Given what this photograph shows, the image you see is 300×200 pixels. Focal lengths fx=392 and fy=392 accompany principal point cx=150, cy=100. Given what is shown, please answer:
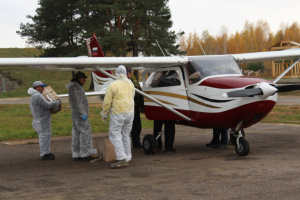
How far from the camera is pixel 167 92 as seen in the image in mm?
9180

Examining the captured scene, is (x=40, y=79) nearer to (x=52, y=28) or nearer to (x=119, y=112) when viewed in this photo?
(x=52, y=28)

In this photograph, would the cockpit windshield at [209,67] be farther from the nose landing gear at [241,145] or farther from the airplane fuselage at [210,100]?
the nose landing gear at [241,145]

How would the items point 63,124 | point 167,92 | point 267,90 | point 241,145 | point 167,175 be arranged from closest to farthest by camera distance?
point 167,175 → point 267,90 → point 241,145 → point 167,92 → point 63,124

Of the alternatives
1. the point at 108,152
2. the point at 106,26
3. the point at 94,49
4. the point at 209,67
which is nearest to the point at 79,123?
the point at 108,152

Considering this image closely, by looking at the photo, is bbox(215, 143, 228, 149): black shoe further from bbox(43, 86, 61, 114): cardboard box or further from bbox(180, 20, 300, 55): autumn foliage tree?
bbox(180, 20, 300, 55): autumn foliage tree

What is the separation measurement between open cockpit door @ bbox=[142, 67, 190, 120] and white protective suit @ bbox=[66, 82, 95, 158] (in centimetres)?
175

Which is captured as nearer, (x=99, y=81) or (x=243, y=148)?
(x=243, y=148)

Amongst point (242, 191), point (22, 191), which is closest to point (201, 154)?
point (242, 191)

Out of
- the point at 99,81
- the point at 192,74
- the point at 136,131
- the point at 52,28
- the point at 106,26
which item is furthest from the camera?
the point at 52,28

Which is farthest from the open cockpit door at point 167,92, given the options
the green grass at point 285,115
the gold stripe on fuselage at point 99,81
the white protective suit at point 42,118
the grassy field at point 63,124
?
the green grass at point 285,115

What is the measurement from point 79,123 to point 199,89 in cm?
269

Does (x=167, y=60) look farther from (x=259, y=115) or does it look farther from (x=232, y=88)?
(x=259, y=115)

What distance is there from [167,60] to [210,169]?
300 cm

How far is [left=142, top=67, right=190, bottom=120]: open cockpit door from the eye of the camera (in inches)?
351
